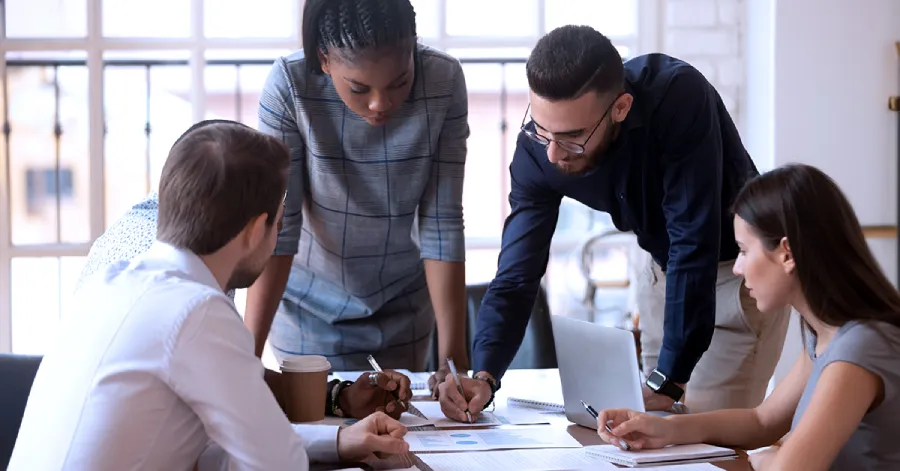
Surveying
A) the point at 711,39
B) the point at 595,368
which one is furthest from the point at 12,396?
the point at 711,39

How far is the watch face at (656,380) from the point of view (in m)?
1.69

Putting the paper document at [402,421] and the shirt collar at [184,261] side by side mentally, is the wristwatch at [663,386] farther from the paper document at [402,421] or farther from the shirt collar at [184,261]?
the shirt collar at [184,261]

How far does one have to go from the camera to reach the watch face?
169 cm

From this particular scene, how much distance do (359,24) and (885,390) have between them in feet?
3.32

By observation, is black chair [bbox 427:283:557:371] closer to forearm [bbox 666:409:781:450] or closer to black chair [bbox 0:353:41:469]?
forearm [bbox 666:409:781:450]

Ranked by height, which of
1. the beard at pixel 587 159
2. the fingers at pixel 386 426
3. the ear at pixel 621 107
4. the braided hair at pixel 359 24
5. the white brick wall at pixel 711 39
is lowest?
the fingers at pixel 386 426

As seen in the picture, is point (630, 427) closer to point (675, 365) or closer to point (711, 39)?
point (675, 365)

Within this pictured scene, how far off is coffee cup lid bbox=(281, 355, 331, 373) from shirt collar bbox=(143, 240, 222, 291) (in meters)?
0.37

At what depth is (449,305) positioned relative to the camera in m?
1.99

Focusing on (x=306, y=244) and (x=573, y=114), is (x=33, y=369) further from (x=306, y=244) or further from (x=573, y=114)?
(x=573, y=114)

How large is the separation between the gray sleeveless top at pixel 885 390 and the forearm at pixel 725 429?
14cm

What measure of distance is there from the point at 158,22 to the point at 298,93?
1.56 meters

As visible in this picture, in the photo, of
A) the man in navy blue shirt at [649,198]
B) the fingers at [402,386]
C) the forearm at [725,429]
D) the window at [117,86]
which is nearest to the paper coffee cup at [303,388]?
the fingers at [402,386]

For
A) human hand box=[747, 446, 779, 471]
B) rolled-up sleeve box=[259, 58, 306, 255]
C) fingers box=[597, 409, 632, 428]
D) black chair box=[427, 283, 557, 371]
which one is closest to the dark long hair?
human hand box=[747, 446, 779, 471]
